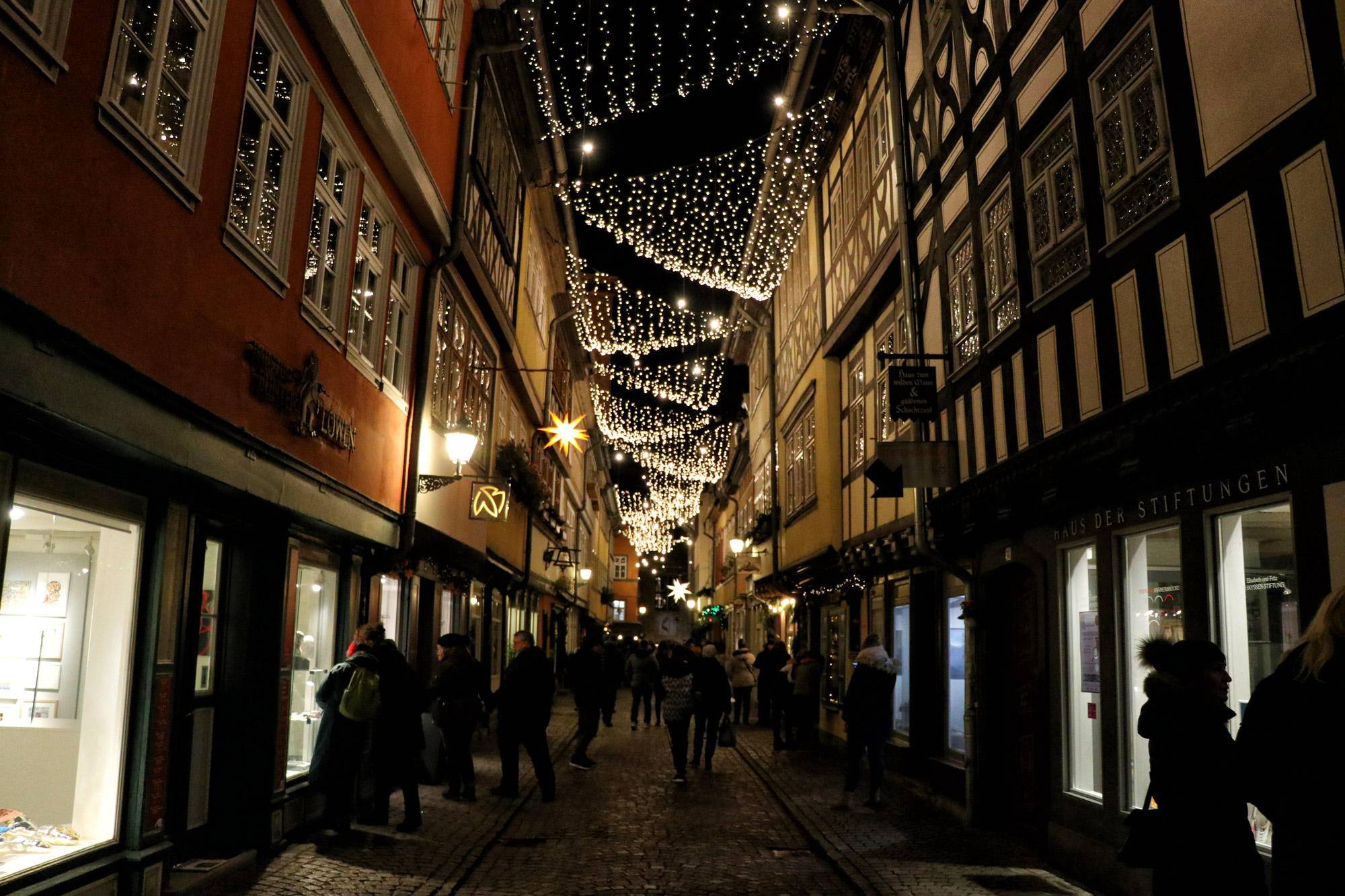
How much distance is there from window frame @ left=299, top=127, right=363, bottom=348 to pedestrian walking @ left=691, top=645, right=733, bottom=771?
6793 millimetres

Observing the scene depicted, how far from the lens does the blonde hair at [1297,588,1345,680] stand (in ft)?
11.6

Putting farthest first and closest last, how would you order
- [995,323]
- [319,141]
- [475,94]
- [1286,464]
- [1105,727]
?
[475,94] < [995,323] < [319,141] < [1105,727] < [1286,464]

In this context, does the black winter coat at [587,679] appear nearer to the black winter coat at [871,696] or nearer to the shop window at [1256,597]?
the black winter coat at [871,696]

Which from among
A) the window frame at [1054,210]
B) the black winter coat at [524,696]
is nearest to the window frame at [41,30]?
the window frame at [1054,210]

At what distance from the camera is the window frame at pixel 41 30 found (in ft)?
14.6

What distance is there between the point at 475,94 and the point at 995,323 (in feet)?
24.0

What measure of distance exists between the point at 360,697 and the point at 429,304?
208 inches

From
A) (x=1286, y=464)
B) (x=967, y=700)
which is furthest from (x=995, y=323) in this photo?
(x=1286, y=464)

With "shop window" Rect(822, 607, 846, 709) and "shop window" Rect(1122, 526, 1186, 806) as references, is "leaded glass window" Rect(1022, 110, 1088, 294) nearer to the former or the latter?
"shop window" Rect(1122, 526, 1186, 806)

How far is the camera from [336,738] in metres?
8.99

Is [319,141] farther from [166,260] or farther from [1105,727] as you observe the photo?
[1105,727]

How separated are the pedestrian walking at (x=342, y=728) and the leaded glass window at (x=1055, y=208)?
662 cm

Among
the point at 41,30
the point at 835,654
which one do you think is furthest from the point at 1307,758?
the point at 835,654

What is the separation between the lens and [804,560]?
66.5 ft
